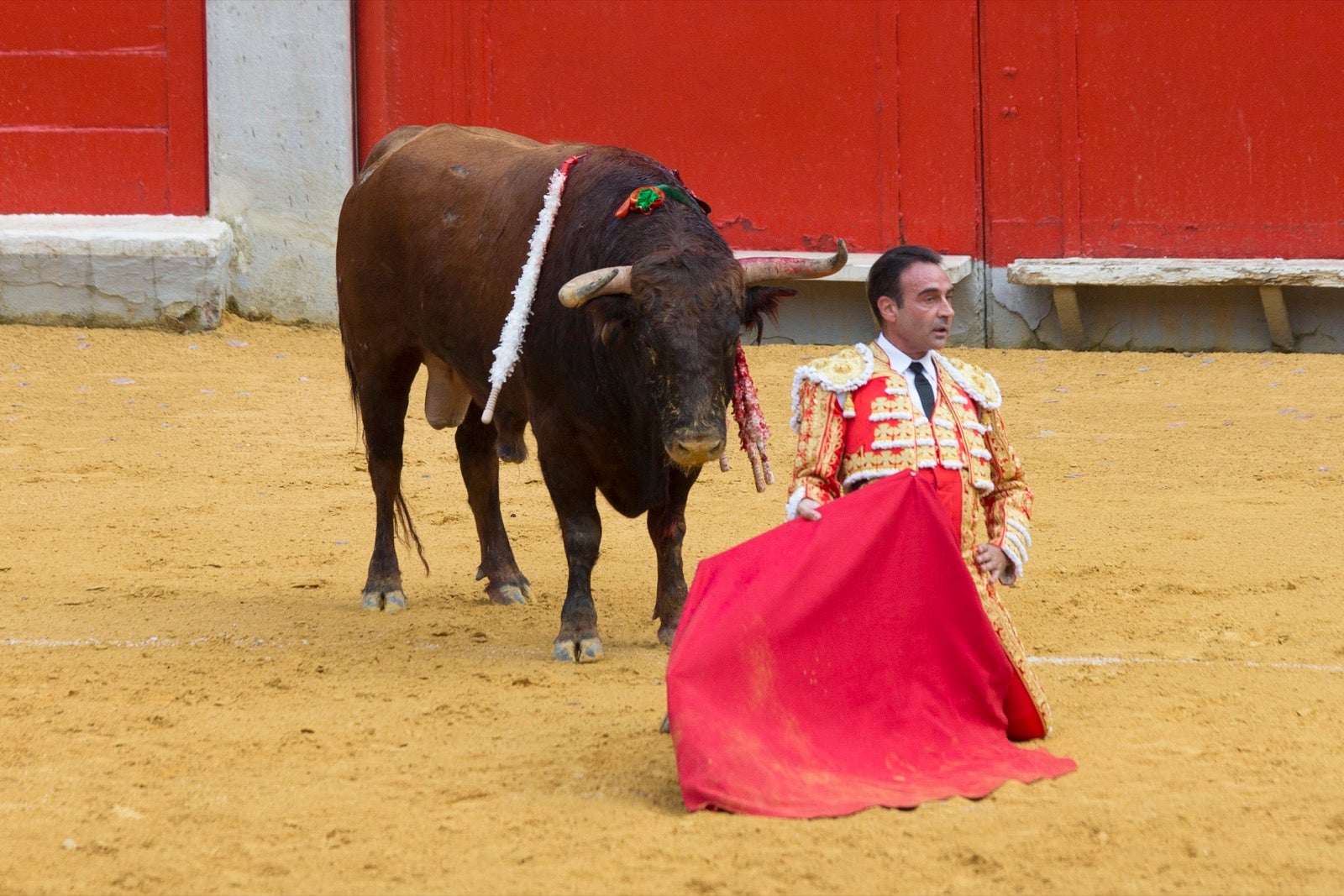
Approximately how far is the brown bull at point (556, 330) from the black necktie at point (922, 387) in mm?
748

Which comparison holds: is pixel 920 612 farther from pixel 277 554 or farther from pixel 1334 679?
pixel 277 554

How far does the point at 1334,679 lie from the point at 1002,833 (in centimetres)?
162

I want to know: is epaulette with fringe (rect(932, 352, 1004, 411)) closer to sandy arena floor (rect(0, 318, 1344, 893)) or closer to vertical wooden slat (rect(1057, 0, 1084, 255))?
sandy arena floor (rect(0, 318, 1344, 893))

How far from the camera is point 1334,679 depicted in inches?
163

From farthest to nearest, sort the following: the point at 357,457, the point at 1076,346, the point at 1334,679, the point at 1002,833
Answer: the point at 1076,346 → the point at 357,457 → the point at 1334,679 → the point at 1002,833

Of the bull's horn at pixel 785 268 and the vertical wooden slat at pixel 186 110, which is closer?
the bull's horn at pixel 785 268

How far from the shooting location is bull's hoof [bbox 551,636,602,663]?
4676 mm

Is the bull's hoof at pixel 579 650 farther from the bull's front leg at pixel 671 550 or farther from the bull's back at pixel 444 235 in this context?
the bull's back at pixel 444 235

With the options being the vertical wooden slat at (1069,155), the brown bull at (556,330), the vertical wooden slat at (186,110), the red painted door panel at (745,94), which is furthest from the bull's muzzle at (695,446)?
the vertical wooden slat at (186,110)

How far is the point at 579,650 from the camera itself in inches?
184

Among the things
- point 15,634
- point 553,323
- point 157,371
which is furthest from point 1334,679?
point 157,371

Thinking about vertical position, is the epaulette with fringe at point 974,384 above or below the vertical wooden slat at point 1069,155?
below

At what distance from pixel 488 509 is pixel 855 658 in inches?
99.1

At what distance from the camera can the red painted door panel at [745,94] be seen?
1042cm
